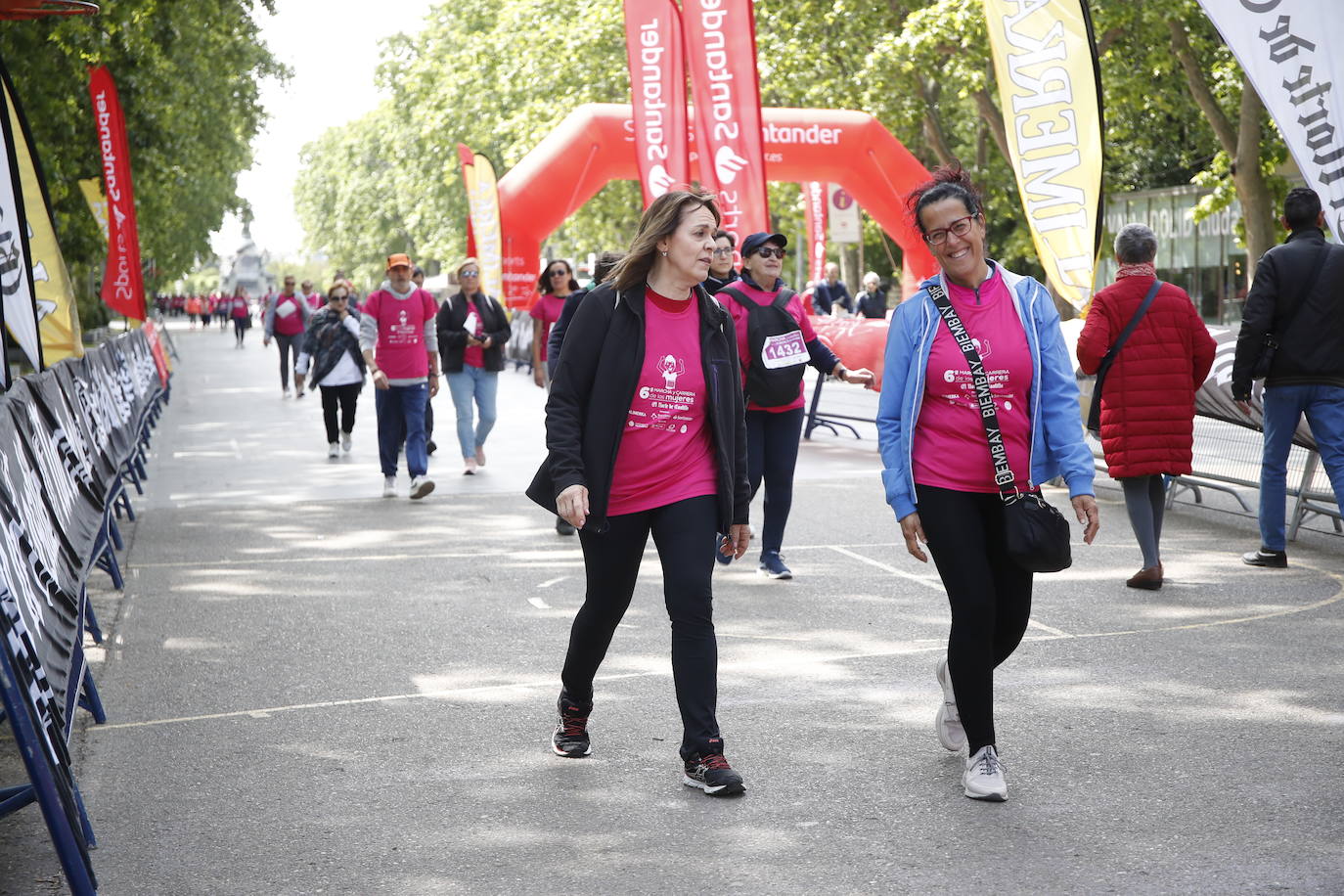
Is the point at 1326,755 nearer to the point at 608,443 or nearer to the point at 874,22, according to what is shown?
the point at 608,443

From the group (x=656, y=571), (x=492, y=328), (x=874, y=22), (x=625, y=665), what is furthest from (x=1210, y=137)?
(x=625, y=665)

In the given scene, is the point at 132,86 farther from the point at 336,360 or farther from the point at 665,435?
the point at 665,435

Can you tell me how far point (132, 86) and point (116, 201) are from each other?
2.63 meters

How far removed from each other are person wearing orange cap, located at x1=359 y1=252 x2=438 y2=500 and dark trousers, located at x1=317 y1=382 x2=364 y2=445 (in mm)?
3222

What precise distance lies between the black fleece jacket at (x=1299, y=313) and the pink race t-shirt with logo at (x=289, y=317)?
61.9ft

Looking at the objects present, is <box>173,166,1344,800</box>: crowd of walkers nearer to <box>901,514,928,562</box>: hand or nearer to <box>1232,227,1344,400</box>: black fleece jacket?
<box>901,514,928,562</box>: hand

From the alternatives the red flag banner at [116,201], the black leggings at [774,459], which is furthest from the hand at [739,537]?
the red flag banner at [116,201]

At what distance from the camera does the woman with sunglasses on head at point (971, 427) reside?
4840mm

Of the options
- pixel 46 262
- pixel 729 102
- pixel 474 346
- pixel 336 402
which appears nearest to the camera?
pixel 46 262

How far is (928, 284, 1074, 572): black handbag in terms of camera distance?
4664 millimetres

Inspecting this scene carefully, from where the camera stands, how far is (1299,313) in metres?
8.38

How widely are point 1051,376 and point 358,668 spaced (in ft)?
10.8

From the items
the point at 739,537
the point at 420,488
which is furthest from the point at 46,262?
the point at 739,537

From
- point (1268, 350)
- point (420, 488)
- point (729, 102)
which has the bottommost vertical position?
point (420, 488)
